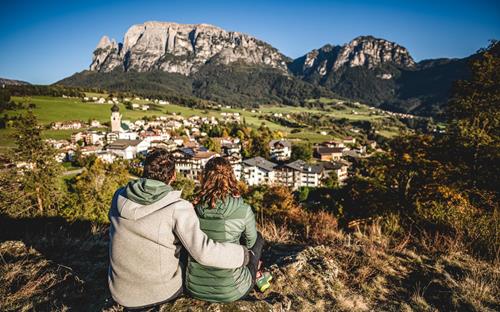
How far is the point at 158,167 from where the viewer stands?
2.12 meters

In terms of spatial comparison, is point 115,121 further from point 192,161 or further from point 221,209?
point 221,209

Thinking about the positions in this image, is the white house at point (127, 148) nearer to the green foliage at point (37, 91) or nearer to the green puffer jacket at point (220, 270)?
the green foliage at point (37, 91)

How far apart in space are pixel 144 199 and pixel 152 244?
0.38 meters

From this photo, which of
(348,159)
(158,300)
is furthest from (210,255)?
(348,159)

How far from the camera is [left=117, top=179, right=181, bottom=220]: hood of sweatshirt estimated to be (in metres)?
1.93

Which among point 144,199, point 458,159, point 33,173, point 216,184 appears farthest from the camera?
point 33,173

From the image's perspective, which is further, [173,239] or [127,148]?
[127,148]

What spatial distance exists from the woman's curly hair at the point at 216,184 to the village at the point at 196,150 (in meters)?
38.4

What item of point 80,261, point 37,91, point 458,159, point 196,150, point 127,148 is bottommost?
point 196,150

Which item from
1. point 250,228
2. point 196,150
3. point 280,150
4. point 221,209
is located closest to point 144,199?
point 221,209

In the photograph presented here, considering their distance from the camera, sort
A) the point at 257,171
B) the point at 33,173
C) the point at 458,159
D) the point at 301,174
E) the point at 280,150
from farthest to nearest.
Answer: the point at 280,150 < the point at 257,171 < the point at 301,174 < the point at 33,173 < the point at 458,159

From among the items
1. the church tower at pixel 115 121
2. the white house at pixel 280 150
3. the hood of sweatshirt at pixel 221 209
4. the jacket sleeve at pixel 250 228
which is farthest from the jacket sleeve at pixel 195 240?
the church tower at pixel 115 121

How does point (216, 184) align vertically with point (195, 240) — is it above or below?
above

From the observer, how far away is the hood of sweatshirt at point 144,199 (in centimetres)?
193
